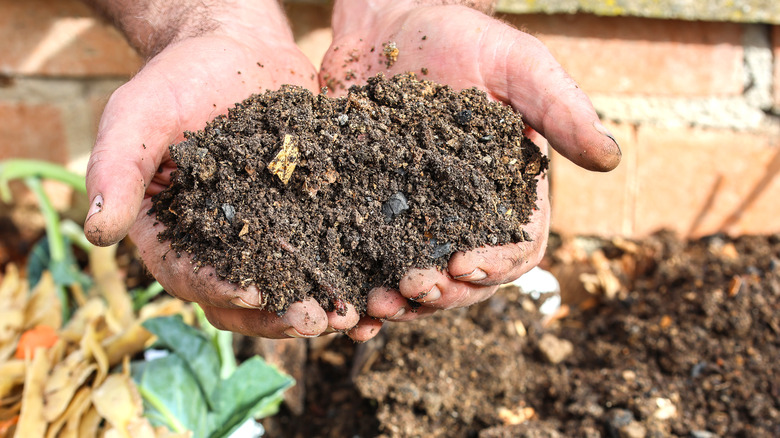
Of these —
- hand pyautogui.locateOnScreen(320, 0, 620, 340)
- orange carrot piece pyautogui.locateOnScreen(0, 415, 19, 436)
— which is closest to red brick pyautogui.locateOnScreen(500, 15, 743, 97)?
hand pyautogui.locateOnScreen(320, 0, 620, 340)

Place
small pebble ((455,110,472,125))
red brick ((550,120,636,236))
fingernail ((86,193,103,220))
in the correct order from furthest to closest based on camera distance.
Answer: red brick ((550,120,636,236)) < small pebble ((455,110,472,125)) < fingernail ((86,193,103,220))

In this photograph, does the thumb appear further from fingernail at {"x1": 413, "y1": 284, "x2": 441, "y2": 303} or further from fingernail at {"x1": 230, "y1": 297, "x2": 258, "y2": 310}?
fingernail at {"x1": 413, "y1": 284, "x2": 441, "y2": 303}

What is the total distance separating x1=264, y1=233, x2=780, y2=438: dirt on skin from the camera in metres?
1.39

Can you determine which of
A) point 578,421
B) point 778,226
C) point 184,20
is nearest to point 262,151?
point 184,20

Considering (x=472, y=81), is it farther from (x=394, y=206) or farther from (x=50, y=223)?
(x=50, y=223)

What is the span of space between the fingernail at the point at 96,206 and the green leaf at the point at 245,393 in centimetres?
63

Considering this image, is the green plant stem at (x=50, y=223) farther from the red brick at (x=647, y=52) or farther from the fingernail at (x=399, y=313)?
the red brick at (x=647, y=52)

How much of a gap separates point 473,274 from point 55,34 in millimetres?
1704

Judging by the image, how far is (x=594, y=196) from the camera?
2.10 m

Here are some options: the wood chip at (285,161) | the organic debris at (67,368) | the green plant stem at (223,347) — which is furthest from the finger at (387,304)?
the green plant stem at (223,347)

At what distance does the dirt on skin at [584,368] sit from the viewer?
1.39 meters

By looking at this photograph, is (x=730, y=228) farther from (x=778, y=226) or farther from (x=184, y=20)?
(x=184, y=20)

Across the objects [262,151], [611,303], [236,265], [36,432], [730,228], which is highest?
[262,151]

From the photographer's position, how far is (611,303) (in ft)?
6.12
